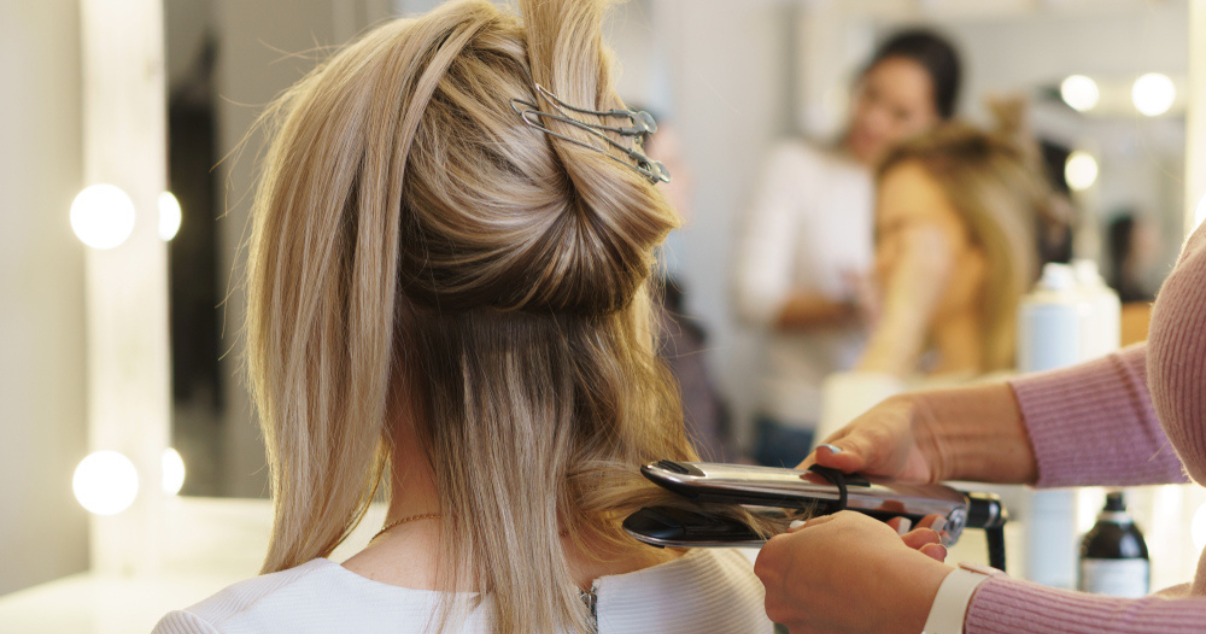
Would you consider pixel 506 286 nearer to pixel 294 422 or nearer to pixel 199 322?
pixel 294 422

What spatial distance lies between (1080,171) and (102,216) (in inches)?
50.4

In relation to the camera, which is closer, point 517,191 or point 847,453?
point 517,191

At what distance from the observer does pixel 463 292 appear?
46 centimetres

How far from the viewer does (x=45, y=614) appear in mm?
904

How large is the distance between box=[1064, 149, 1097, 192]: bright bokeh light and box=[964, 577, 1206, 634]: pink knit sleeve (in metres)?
1.03

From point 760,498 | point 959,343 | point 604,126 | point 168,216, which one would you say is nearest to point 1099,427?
point 760,498

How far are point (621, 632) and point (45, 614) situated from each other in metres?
0.74

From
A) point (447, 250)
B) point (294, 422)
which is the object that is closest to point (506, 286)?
point (447, 250)

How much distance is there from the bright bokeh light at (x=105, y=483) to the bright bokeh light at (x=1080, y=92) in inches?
52.8

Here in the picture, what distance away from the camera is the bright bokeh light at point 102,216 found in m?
0.99

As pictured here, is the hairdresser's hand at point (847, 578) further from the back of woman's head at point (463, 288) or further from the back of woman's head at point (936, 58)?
the back of woman's head at point (936, 58)

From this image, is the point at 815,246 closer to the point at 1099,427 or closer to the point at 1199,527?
the point at 1199,527

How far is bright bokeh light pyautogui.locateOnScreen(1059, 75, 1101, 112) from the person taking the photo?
1.22 metres

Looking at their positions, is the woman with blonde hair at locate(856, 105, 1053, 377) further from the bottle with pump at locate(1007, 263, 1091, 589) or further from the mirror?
the bottle with pump at locate(1007, 263, 1091, 589)
